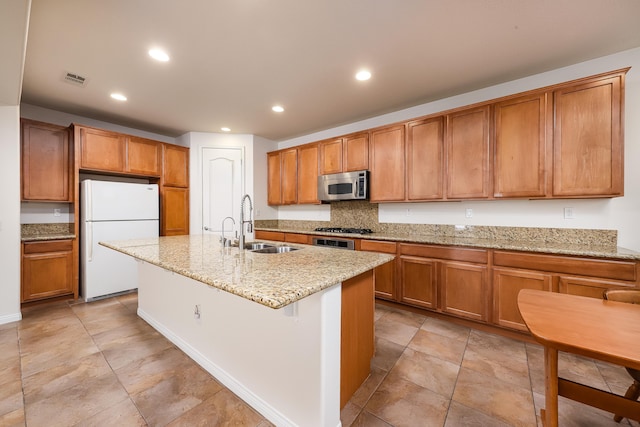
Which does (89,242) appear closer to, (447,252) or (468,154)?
(447,252)

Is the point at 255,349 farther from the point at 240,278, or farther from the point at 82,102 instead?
the point at 82,102

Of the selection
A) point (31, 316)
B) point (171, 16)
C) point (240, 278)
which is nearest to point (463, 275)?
point (240, 278)

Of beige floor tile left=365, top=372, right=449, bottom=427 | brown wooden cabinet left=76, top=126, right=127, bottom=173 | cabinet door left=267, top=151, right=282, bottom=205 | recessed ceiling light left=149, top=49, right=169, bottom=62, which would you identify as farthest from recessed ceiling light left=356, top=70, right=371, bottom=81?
brown wooden cabinet left=76, top=126, right=127, bottom=173

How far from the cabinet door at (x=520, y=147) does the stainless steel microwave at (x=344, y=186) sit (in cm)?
149

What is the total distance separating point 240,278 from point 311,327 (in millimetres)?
419

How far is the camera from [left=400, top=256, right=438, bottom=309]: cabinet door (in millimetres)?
2744

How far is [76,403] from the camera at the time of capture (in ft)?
5.11

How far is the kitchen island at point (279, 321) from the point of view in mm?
1190

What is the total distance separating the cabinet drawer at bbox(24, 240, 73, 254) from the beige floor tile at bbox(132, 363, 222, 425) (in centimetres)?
270

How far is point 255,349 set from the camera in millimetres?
1528

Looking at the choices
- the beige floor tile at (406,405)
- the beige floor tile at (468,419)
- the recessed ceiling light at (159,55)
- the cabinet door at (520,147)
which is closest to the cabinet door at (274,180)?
the recessed ceiling light at (159,55)

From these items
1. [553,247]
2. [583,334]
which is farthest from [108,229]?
[553,247]

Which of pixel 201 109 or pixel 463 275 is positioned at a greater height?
pixel 201 109

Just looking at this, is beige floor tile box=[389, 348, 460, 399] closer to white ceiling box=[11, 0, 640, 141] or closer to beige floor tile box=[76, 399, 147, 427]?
beige floor tile box=[76, 399, 147, 427]
